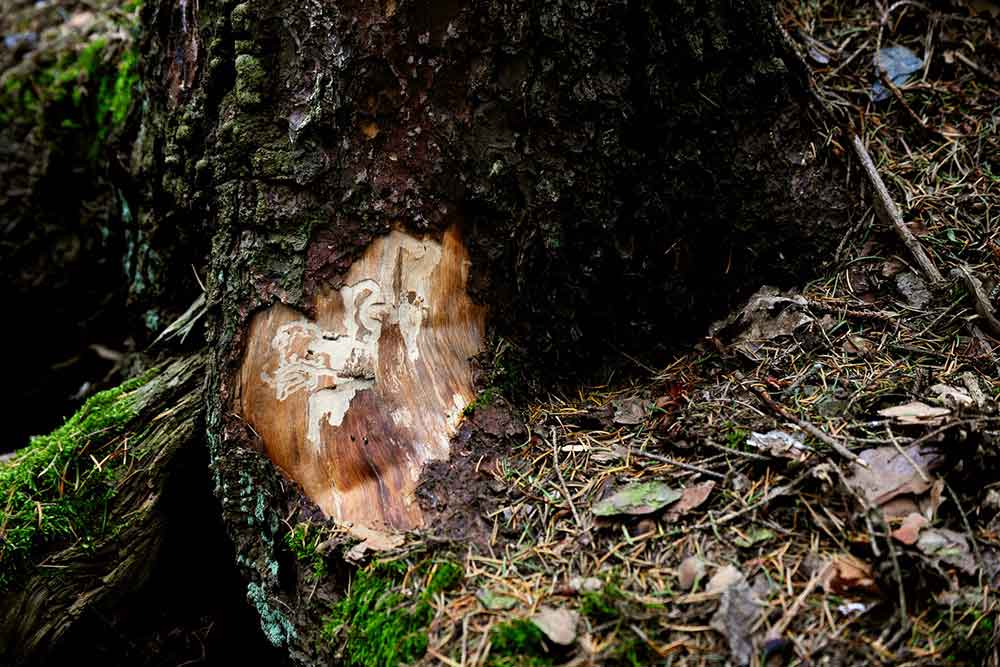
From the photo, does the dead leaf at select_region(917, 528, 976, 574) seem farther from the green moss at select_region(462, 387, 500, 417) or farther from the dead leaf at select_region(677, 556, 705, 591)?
the green moss at select_region(462, 387, 500, 417)

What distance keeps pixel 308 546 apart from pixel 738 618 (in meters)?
1.14

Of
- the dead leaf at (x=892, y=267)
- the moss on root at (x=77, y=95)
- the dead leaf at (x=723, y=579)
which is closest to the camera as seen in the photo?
the dead leaf at (x=723, y=579)

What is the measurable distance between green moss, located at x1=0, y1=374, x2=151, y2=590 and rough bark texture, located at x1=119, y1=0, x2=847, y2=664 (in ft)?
1.64

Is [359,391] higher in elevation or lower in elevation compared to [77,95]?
lower

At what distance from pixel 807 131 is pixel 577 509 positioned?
1549 mm

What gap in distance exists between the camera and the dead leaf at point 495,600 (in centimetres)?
165

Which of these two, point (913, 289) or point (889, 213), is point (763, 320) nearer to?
point (913, 289)

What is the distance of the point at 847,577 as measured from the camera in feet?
5.07

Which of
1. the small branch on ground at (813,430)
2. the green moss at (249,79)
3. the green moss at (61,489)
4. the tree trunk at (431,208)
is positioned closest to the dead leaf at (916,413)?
the small branch on ground at (813,430)

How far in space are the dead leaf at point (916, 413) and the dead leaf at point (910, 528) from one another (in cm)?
26

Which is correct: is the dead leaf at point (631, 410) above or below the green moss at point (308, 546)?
below

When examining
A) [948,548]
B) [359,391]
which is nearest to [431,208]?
[359,391]

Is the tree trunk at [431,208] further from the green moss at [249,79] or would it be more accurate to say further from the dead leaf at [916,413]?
the dead leaf at [916,413]

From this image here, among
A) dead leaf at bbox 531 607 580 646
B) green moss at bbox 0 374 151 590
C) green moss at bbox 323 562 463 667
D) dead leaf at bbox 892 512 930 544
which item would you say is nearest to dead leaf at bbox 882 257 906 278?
dead leaf at bbox 892 512 930 544
